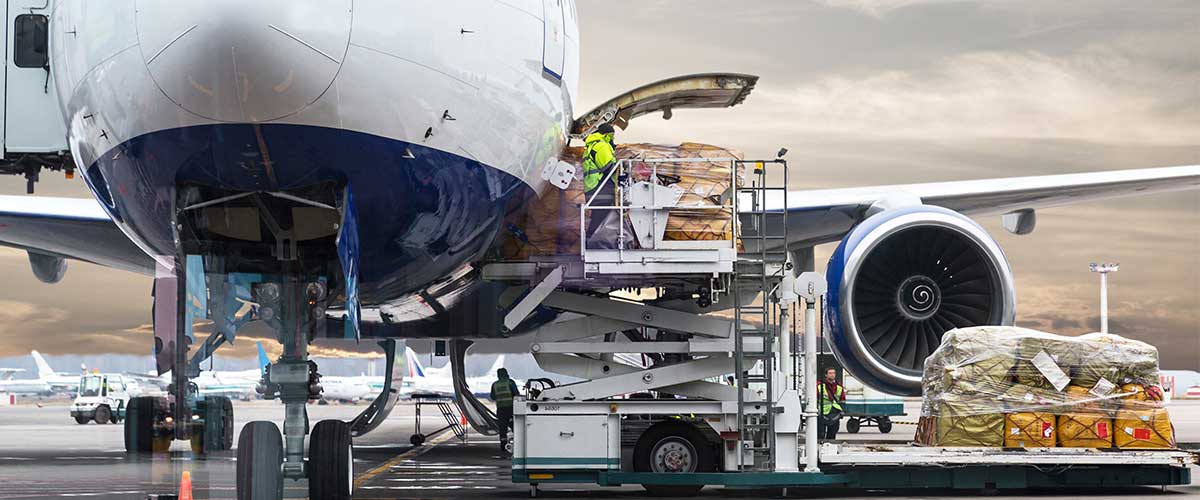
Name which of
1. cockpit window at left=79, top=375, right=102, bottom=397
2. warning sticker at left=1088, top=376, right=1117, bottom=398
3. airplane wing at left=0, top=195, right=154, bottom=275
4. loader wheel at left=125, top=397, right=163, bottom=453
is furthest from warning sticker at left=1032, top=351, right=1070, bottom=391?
cockpit window at left=79, top=375, right=102, bottom=397

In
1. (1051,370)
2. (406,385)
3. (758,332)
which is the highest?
(758,332)

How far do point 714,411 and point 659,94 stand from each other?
2.23 meters

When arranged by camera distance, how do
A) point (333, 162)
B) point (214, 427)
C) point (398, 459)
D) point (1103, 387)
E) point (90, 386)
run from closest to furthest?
point (333, 162), point (1103, 387), point (214, 427), point (398, 459), point (90, 386)

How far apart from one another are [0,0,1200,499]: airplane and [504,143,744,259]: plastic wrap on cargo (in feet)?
0.82

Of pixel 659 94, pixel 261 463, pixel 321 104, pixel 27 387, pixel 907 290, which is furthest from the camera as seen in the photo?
pixel 27 387

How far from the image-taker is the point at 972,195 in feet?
42.7

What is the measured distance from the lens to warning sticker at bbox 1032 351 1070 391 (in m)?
10.4

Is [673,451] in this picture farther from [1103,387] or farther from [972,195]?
[972,195]

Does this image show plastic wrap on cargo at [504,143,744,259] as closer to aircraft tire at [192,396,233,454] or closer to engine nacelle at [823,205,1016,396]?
engine nacelle at [823,205,1016,396]

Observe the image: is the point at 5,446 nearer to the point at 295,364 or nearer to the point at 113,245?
the point at 113,245

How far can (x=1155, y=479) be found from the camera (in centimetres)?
1011

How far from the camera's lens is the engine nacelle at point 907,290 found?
35.6 ft

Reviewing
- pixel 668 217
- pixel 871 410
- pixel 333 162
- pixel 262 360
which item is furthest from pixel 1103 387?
pixel 871 410

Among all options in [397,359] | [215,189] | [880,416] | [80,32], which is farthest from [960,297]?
[880,416]
